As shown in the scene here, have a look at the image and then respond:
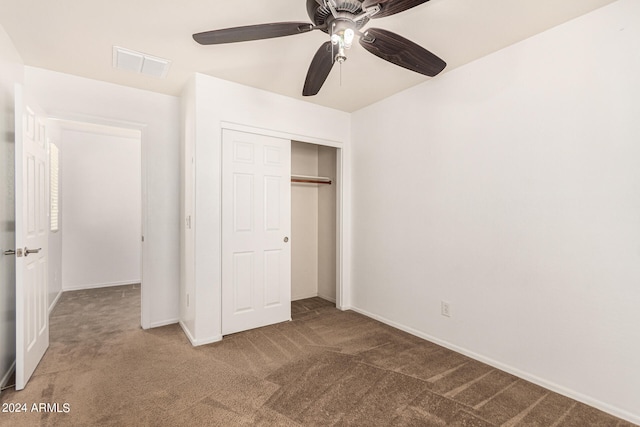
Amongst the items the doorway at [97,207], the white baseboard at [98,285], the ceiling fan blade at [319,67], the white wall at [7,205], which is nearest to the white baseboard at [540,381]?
the ceiling fan blade at [319,67]

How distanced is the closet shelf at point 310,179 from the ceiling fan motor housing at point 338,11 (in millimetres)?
2431

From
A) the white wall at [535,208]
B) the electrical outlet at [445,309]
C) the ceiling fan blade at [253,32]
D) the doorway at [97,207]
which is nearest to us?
the ceiling fan blade at [253,32]

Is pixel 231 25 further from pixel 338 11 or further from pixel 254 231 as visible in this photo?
pixel 254 231

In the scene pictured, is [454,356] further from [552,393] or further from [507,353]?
[552,393]

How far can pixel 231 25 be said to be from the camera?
2051 millimetres

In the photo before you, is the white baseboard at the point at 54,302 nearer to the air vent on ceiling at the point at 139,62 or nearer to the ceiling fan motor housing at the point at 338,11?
the air vent on ceiling at the point at 139,62

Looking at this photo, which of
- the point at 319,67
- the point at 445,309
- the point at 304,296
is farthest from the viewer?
the point at 304,296

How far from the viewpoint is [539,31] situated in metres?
2.13

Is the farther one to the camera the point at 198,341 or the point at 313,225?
the point at 313,225

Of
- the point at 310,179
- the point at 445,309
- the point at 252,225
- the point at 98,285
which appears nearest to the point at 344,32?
the point at 252,225

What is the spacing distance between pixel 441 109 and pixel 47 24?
3.10 meters

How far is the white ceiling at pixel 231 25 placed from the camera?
73.9 inches

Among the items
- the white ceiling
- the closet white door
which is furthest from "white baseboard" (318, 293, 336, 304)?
the white ceiling

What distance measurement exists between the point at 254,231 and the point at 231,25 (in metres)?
1.87
